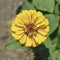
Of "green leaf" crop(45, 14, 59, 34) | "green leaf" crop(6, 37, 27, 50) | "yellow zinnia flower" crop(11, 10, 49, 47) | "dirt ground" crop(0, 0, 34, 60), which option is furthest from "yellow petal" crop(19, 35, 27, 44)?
"dirt ground" crop(0, 0, 34, 60)

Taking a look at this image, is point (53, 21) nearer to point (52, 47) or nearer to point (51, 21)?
point (51, 21)

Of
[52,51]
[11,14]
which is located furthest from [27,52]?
[52,51]

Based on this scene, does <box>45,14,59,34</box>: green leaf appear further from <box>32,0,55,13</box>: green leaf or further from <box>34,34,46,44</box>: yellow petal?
<box>34,34,46,44</box>: yellow petal

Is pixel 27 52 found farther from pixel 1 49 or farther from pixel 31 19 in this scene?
pixel 31 19

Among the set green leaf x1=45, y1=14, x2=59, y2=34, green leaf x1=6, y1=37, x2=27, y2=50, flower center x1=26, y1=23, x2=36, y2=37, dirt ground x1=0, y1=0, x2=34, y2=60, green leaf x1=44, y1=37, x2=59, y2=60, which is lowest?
dirt ground x1=0, y1=0, x2=34, y2=60

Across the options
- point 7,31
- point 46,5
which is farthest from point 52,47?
point 7,31

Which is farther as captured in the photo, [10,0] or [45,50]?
[10,0]

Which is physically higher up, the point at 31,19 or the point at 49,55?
the point at 31,19
